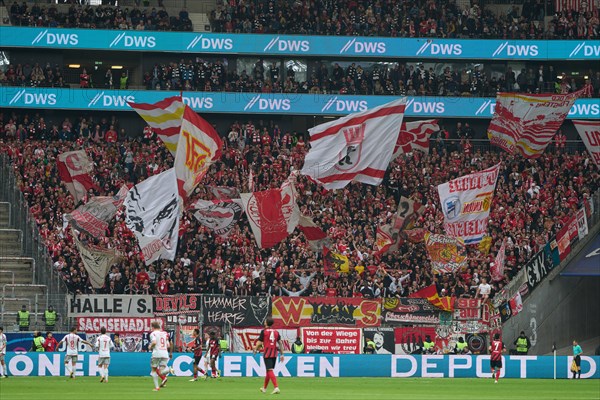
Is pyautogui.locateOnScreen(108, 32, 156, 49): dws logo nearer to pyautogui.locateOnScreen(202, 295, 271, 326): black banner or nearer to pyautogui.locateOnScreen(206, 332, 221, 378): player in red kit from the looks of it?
pyautogui.locateOnScreen(202, 295, 271, 326): black banner

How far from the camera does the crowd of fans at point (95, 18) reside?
2638 inches

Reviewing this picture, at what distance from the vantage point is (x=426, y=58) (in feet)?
232

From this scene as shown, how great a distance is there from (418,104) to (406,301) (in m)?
23.2

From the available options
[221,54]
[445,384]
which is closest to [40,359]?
[445,384]

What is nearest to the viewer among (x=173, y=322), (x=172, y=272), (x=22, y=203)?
(x=173, y=322)

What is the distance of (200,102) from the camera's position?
223ft

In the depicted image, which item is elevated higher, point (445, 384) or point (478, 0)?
point (478, 0)

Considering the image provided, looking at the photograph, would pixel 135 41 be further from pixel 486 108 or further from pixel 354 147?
pixel 354 147

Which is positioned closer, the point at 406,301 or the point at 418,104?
the point at 406,301

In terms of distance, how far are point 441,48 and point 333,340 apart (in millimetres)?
27914

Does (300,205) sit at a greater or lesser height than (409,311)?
greater

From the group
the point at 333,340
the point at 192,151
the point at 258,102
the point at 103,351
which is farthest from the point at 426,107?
the point at 103,351

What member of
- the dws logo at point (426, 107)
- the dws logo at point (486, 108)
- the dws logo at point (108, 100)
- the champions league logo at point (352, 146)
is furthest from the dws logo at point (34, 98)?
the champions league logo at point (352, 146)

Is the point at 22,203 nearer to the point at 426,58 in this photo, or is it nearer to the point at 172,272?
the point at 172,272
